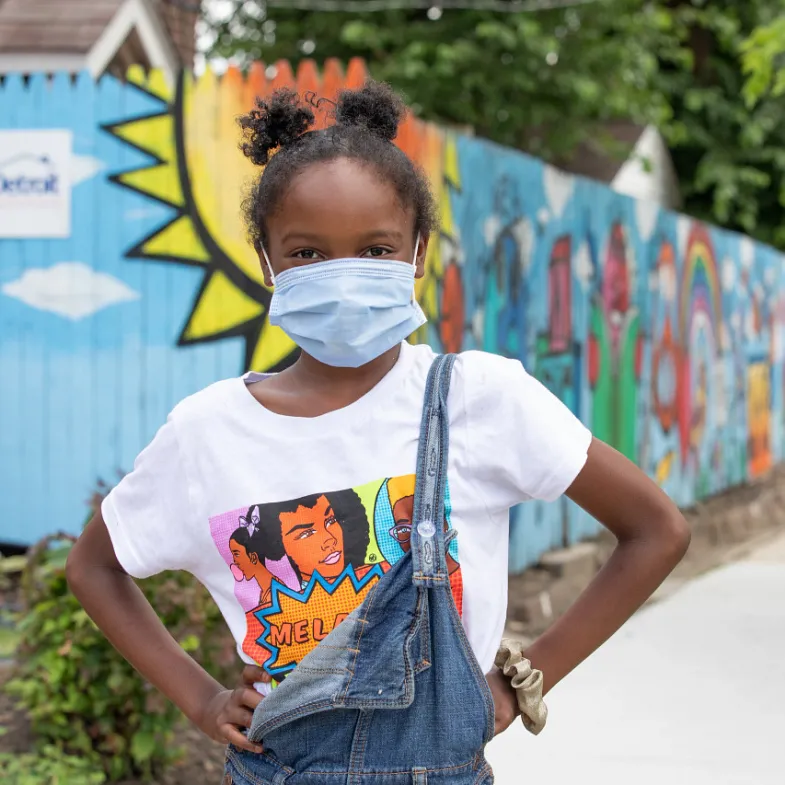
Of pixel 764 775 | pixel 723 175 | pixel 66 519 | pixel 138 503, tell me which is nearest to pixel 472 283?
pixel 66 519

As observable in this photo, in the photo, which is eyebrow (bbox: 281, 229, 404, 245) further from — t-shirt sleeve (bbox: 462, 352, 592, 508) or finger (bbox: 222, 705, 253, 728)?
finger (bbox: 222, 705, 253, 728)

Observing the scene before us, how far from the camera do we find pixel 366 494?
5.67ft

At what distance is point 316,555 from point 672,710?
11.3ft

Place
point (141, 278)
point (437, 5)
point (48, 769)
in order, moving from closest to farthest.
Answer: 1. point (48, 769)
2. point (141, 278)
3. point (437, 5)

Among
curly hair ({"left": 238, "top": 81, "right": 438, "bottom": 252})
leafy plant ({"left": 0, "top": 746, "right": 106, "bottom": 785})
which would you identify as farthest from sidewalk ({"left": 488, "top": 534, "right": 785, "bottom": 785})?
curly hair ({"left": 238, "top": 81, "right": 438, "bottom": 252})

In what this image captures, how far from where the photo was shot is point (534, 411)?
174 centimetres

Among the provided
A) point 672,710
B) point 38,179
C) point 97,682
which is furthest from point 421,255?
point 38,179

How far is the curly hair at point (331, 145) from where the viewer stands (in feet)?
6.00

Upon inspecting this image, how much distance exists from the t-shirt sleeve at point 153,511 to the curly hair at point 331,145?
1.25 feet

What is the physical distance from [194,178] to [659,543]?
4035 mm

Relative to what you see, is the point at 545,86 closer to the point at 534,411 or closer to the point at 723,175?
the point at 723,175

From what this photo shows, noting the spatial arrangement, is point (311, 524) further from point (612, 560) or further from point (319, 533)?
point (612, 560)

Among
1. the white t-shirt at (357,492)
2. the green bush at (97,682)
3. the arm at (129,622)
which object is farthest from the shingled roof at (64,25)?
the white t-shirt at (357,492)

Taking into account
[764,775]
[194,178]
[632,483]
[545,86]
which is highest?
[545,86]
